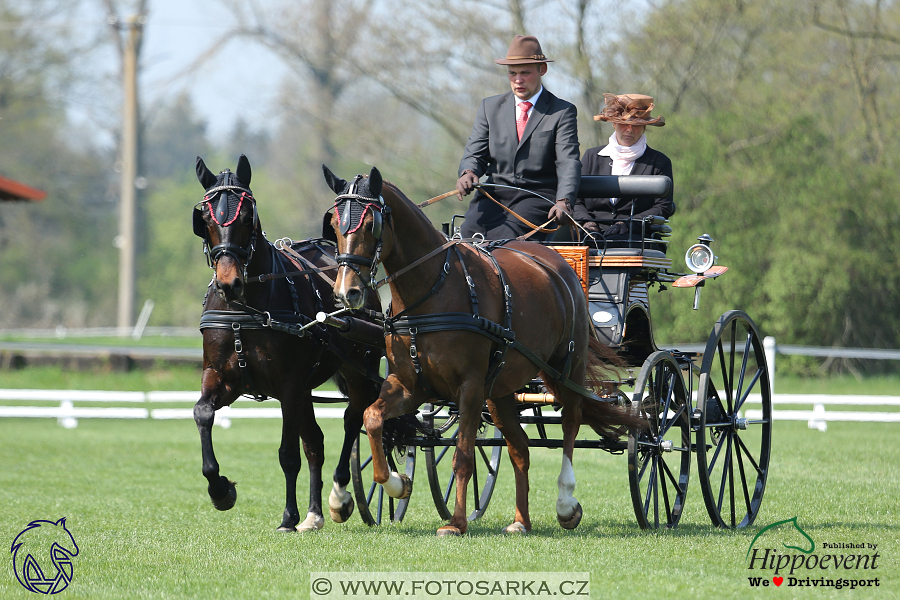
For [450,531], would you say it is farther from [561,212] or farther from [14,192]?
[14,192]

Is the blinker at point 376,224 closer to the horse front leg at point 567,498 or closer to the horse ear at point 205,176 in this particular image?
the horse ear at point 205,176

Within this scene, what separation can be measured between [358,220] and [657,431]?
2763 mm

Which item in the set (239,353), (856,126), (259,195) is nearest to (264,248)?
(239,353)

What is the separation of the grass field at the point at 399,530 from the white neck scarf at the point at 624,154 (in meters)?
2.65

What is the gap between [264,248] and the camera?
671 cm

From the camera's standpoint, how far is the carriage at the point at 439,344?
19.7 ft

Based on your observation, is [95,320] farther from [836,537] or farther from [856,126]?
[836,537]

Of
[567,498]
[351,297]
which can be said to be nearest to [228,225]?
[351,297]

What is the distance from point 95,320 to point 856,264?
2721 centimetres

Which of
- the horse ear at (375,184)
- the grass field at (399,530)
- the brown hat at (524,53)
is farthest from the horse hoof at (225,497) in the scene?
the brown hat at (524,53)

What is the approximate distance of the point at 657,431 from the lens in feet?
23.7
